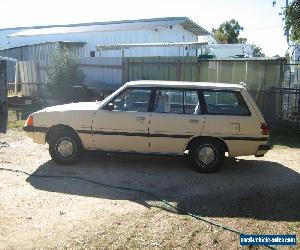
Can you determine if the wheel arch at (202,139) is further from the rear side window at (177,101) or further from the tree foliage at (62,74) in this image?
the tree foliage at (62,74)

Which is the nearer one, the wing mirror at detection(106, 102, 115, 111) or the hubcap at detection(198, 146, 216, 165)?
the hubcap at detection(198, 146, 216, 165)

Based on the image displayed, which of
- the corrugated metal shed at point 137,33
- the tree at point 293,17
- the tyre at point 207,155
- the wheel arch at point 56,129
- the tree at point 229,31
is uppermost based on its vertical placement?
the tree at point 229,31

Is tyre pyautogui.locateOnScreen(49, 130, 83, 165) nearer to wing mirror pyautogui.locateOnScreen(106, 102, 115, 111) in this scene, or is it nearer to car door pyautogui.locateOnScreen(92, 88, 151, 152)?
car door pyautogui.locateOnScreen(92, 88, 151, 152)

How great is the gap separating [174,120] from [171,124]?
9cm

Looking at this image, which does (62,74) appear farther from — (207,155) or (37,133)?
(207,155)

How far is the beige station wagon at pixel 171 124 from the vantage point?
739 centimetres

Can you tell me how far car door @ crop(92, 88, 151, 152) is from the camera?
24.7ft

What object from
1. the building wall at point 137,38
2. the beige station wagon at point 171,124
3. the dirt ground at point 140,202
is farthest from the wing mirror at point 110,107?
the building wall at point 137,38

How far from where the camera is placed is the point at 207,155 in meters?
7.51

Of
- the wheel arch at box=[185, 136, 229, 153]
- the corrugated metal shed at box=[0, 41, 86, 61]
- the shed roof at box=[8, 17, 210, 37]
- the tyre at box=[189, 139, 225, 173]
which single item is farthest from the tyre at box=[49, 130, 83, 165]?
the shed roof at box=[8, 17, 210, 37]

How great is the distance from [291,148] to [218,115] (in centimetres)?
358

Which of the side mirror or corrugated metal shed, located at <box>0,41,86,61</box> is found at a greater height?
corrugated metal shed, located at <box>0,41,86,61</box>

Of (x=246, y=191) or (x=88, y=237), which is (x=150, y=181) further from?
(x=88, y=237)

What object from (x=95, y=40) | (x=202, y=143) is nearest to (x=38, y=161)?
(x=202, y=143)
